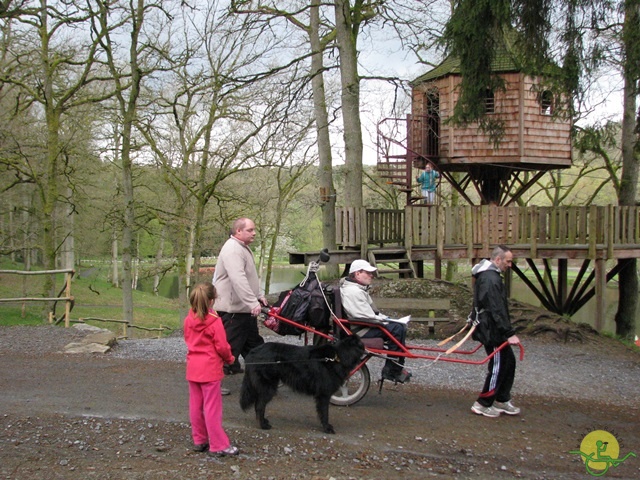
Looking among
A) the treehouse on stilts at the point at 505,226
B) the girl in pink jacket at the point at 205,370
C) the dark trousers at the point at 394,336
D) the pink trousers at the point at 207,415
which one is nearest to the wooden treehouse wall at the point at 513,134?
the treehouse on stilts at the point at 505,226

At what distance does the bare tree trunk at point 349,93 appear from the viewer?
1719 cm

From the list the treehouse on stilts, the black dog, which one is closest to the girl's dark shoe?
the black dog

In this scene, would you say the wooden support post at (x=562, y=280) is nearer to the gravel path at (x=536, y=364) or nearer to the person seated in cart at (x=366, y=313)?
the gravel path at (x=536, y=364)

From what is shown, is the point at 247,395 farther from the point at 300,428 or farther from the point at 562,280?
the point at 562,280

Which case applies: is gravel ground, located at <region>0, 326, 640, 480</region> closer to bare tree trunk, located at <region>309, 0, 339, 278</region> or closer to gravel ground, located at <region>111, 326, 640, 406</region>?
gravel ground, located at <region>111, 326, 640, 406</region>

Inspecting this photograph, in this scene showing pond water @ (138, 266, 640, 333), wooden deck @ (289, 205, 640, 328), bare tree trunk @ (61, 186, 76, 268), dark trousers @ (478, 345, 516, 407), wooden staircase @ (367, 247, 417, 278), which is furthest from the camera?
pond water @ (138, 266, 640, 333)

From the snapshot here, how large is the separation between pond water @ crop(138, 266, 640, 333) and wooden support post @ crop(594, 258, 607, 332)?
1.91m

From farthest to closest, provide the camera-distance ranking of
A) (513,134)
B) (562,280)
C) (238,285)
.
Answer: (513,134) → (562,280) → (238,285)

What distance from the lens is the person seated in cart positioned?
5.97 metres

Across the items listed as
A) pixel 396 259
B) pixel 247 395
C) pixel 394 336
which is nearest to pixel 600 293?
pixel 396 259

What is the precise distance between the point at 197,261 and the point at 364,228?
11618mm

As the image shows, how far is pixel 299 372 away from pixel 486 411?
7.08 feet

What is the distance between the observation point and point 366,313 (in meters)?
5.95

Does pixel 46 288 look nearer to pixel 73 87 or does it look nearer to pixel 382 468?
pixel 73 87
